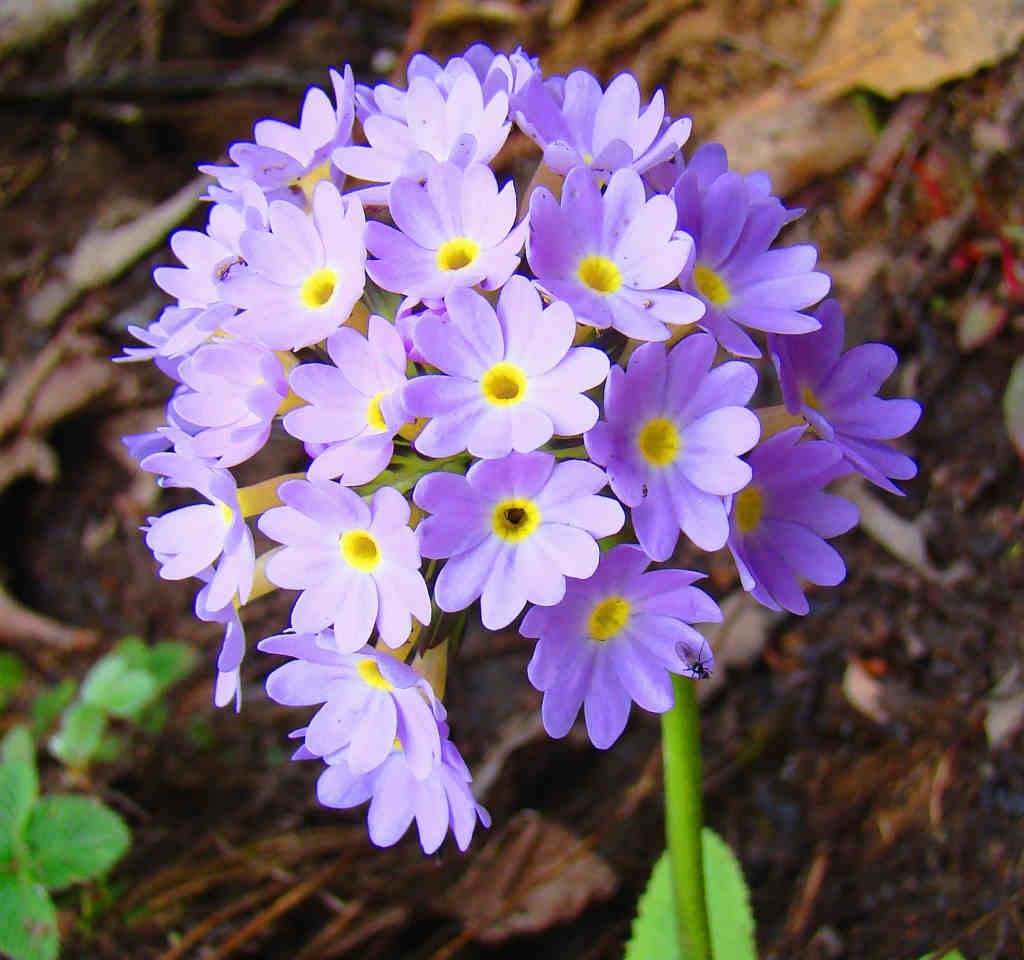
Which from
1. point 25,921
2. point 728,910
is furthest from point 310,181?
point 25,921

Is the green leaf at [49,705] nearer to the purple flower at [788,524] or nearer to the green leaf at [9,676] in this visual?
the green leaf at [9,676]

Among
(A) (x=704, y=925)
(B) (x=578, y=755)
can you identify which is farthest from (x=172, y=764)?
(A) (x=704, y=925)

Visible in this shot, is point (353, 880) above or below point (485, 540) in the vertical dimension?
below

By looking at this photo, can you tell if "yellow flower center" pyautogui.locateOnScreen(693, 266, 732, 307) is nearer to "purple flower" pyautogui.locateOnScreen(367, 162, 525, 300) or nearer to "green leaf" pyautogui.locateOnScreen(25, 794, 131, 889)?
"purple flower" pyautogui.locateOnScreen(367, 162, 525, 300)

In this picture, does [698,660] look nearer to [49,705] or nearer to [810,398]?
[810,398]

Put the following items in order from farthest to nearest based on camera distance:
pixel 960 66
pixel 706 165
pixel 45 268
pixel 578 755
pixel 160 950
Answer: pixel 45 268 < pixel 960 66 < pixel 578 755 < pixel 160 950 < pixel 706 165

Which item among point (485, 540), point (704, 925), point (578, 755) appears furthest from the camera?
point (578, 755)

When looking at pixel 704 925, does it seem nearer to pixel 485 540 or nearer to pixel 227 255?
pixel 485 540

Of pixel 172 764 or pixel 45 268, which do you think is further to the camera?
A: pixel 45 268

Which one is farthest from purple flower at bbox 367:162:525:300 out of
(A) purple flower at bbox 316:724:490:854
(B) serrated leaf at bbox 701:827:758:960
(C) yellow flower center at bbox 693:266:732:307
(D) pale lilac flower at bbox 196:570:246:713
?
(B) serrated leaf at bbox 701:827:758:960
